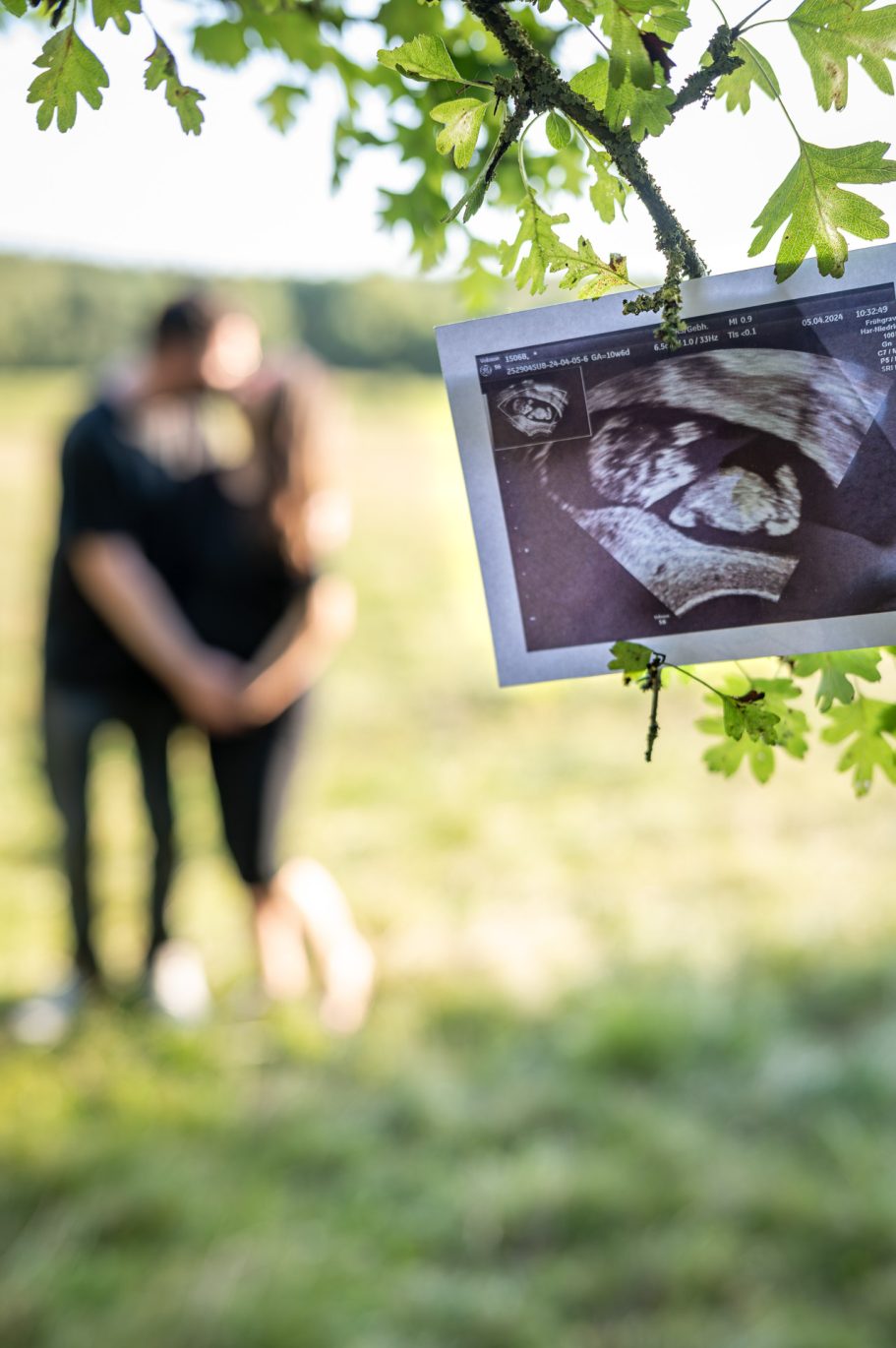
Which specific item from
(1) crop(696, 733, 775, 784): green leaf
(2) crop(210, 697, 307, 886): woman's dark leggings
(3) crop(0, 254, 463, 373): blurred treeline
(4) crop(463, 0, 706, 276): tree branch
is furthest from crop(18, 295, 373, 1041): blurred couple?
(3) crop(0, 254, 463, 373): blurred treeline

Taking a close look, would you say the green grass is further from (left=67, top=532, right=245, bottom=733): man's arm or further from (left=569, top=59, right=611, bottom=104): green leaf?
(left=569, top=59, right=611, bottom=104): green leaf

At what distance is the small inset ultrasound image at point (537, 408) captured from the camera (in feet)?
2.40

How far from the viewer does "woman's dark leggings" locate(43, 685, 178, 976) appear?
10.4 ft

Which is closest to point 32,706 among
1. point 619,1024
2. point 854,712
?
point 619,1024

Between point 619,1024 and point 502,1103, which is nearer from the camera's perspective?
point 502,1103

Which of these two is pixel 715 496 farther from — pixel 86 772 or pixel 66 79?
pixel 86 772

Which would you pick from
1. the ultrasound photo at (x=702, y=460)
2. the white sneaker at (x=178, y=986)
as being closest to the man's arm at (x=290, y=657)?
the white sneaker at (x=178, y=986)

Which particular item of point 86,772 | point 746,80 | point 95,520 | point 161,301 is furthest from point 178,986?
point 161,301

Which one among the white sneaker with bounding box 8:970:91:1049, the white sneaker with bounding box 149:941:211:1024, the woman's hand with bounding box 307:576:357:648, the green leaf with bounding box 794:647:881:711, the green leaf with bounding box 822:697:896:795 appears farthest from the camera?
the white sneaker with bounding box 149:941:211:1024

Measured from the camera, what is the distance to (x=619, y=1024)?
311 cm

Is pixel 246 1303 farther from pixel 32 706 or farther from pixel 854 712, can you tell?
pixel 32 706

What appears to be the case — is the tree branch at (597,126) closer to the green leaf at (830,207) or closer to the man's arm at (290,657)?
the green leaf at (830,207)

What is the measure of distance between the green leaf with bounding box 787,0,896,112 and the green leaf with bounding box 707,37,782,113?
3cm

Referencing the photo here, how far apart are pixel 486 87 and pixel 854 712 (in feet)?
2.04
